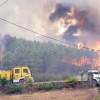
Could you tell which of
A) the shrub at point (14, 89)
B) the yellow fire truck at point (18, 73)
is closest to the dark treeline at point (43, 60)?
the yellow fire truck at point (18, 73)

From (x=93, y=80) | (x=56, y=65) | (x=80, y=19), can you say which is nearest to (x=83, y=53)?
(x=56, y=65)

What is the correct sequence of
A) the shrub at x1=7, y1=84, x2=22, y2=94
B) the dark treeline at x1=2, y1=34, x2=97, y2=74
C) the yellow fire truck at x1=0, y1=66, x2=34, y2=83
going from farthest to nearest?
1. the dark treeline at x1=2, y1=34, x2=97, y2=74
2. the yellow fire truck at x1=0, y1=66, x2=34, y2=83
3. the shrub at x1=7, y1=84, x2=22, y2=94

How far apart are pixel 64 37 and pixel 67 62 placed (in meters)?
11.0

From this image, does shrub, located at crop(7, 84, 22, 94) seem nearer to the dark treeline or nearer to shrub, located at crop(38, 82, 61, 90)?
shrub, located at crop(38, 82, 61, 90)

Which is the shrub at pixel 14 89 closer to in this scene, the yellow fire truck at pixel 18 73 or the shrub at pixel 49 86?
the shrub at pixel 49 86

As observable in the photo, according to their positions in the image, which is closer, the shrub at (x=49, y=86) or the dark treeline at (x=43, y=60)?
the shrub at (x=49, y=86)

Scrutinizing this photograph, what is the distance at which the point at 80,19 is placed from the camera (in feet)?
162

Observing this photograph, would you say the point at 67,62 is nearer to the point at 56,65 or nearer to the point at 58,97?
the point at 56,65

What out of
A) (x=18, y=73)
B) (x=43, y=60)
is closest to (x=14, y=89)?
(x=18, y=73)

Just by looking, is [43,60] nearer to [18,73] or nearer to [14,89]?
[18,73]

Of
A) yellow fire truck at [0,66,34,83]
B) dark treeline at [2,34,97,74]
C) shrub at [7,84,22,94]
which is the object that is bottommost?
shrub at [7,84,22,94]

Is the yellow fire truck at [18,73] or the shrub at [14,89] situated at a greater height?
the yellow fire truck at [18,73]

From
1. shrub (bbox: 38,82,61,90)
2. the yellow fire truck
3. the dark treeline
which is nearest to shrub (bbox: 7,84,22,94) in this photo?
shrub (bbox: 38,82,61,90)

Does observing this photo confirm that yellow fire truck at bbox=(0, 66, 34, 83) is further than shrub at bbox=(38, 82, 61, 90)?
Yes
